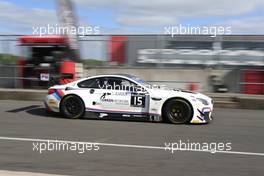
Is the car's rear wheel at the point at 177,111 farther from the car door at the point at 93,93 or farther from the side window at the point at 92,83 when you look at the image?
the side window at the point at 92,83

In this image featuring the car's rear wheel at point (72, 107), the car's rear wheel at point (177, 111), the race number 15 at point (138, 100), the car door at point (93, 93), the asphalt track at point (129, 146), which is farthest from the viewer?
the car's rear wheel at point (72, 107)

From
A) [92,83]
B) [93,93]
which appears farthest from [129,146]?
[92,83]

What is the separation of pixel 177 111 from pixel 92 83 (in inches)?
90.1

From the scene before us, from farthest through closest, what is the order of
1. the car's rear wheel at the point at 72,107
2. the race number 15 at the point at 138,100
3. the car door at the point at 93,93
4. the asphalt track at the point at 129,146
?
the car's rear wheel at the point at 72,107, the car door at the point at 93,93, the race number 15 at the point at 138,100, the asphalt track at the point at 129,146

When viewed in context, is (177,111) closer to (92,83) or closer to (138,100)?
(138,100)

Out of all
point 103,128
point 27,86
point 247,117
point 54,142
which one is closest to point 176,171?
point 54,142

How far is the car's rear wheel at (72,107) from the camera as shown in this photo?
12.2 meters

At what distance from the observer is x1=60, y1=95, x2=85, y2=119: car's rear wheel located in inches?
481

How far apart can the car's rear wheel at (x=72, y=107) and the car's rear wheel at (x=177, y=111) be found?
2.10 meters

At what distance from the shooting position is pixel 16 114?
43.0 feet

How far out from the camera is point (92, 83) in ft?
40.4

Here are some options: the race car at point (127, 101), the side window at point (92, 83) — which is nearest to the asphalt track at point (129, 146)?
the race car at point (127, 101)

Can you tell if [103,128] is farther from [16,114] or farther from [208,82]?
[208,82]

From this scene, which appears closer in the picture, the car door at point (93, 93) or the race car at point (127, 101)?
the race car at point (127, 101)
